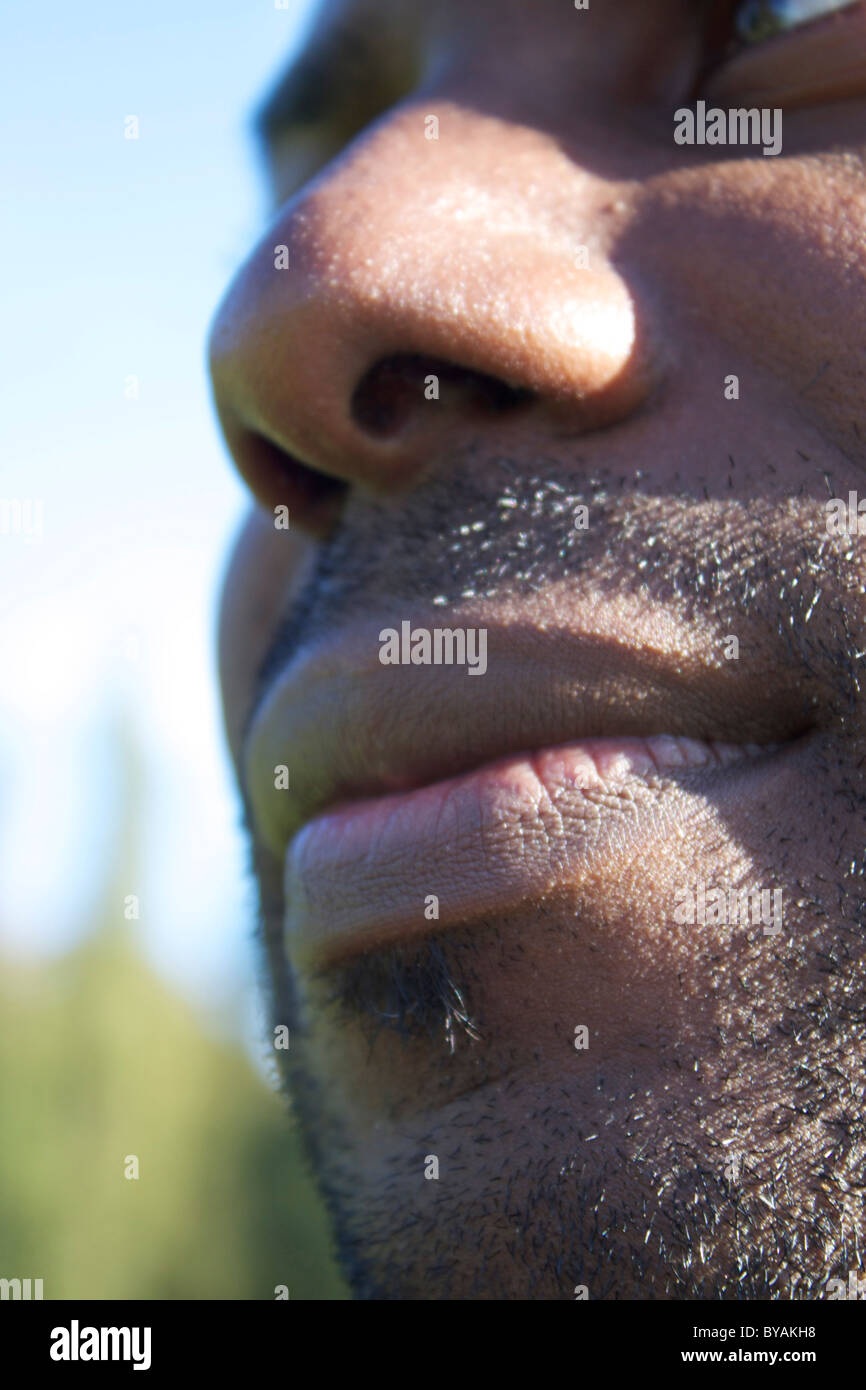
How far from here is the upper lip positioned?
4.35 ft

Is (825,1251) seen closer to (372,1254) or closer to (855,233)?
(372,1254)

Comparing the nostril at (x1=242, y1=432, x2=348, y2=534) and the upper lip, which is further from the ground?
the nostril at (x1=242, y1=432, x2=348, y2=534)

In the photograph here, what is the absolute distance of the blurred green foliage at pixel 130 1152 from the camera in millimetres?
19656

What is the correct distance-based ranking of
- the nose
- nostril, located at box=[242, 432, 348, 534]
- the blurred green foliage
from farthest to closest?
the blurred green foliage → nostril, located at box=[242, 432, 348, 534] → the nose

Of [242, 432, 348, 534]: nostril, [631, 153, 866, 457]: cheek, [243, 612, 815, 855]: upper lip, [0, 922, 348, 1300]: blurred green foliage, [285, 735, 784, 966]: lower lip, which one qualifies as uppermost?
[631, 153, 866, 457]: cheek

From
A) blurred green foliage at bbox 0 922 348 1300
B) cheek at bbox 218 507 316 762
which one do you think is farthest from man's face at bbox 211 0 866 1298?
blurred green foliage at bbox 0 922 348 1300

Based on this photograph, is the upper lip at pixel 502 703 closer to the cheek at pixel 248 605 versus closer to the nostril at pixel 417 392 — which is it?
the nostril at pixel 417 392

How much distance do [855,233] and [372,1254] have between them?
1.52m

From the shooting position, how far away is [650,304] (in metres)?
1.53

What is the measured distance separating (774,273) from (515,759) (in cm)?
73

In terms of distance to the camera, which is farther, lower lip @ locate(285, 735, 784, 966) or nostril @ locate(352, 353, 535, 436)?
nostril @ locate(352, 353, 535, 436)

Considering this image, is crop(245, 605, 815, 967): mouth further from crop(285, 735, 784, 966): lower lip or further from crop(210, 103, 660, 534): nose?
crop(210, 103, 660, 534): nose

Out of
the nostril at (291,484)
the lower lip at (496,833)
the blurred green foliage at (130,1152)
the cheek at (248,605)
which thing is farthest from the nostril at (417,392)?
the blurred green foliage at (130,1152)

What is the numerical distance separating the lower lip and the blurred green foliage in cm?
1779
